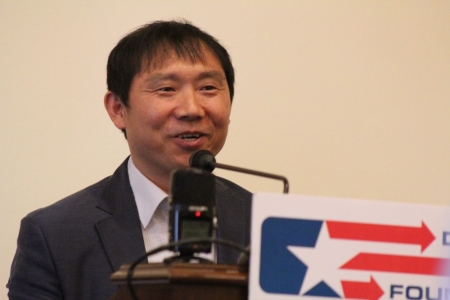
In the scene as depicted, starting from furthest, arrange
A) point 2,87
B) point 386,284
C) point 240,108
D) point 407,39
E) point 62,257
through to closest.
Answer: point 407,39, point 240,108, point 2,87, point 62,257, point 386,284

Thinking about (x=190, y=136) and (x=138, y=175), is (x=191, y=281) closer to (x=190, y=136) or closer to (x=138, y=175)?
(x=190, y=136)

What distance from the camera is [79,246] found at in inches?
78.7

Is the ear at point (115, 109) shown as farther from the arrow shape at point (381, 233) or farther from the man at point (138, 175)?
the arrow shape at point (381, 233)

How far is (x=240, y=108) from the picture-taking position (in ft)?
8.93

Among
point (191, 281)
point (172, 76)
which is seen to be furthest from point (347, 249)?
point (172, 76)

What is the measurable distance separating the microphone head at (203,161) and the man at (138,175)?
1.35ft

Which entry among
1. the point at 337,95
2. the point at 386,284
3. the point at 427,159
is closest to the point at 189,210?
the point at 386,284

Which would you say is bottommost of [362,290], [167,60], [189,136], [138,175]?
[362,290]

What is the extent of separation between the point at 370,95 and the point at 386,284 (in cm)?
172

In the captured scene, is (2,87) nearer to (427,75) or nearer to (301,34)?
(301,34)

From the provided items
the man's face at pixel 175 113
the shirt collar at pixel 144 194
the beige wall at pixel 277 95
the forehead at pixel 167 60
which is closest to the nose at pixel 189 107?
the man's face at pixel 175 113

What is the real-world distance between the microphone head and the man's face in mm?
411

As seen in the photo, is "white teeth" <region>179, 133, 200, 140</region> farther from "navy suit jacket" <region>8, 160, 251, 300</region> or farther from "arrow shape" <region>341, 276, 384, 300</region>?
"arrow shape" <region>341, 276, 384, 300</region>

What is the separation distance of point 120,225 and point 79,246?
0.44ft
